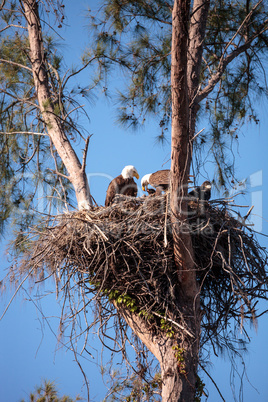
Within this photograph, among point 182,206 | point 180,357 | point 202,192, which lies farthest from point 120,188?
point 180,357

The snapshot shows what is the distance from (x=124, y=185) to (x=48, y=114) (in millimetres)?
1042

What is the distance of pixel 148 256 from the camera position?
4070mm

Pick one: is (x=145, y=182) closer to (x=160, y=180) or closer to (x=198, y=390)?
(x=160, y=180)

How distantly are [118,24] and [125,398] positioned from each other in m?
3.70

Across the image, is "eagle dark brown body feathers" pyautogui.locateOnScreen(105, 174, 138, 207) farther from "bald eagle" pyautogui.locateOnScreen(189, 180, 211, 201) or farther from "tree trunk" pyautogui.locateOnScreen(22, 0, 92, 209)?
"bald eagle" pyautogui.locateOnScreen(189, 180, 211, 201)

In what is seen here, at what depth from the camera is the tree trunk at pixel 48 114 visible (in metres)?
4.91

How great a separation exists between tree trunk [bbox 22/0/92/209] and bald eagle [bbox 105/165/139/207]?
427 millimetres

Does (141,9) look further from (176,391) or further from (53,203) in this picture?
(176,391)

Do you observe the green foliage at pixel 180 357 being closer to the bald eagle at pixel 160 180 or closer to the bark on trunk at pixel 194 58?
the bald eagle at pixel 160 180

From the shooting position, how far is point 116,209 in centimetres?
431

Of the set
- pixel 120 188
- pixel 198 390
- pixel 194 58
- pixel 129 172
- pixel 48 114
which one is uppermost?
pixel 194 58

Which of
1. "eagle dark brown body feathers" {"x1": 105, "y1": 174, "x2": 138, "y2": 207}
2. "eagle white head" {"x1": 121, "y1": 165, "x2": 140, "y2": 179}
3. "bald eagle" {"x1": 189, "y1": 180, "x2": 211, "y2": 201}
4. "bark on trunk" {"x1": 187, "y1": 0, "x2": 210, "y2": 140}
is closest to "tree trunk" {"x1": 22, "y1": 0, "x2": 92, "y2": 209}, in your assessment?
"eagle dark brown body feathers" {"x1": 105, "y1": 174, "x2": 138, "y2": 207}

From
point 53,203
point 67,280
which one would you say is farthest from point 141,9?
point 67,280

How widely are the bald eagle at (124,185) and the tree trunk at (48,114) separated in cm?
43
